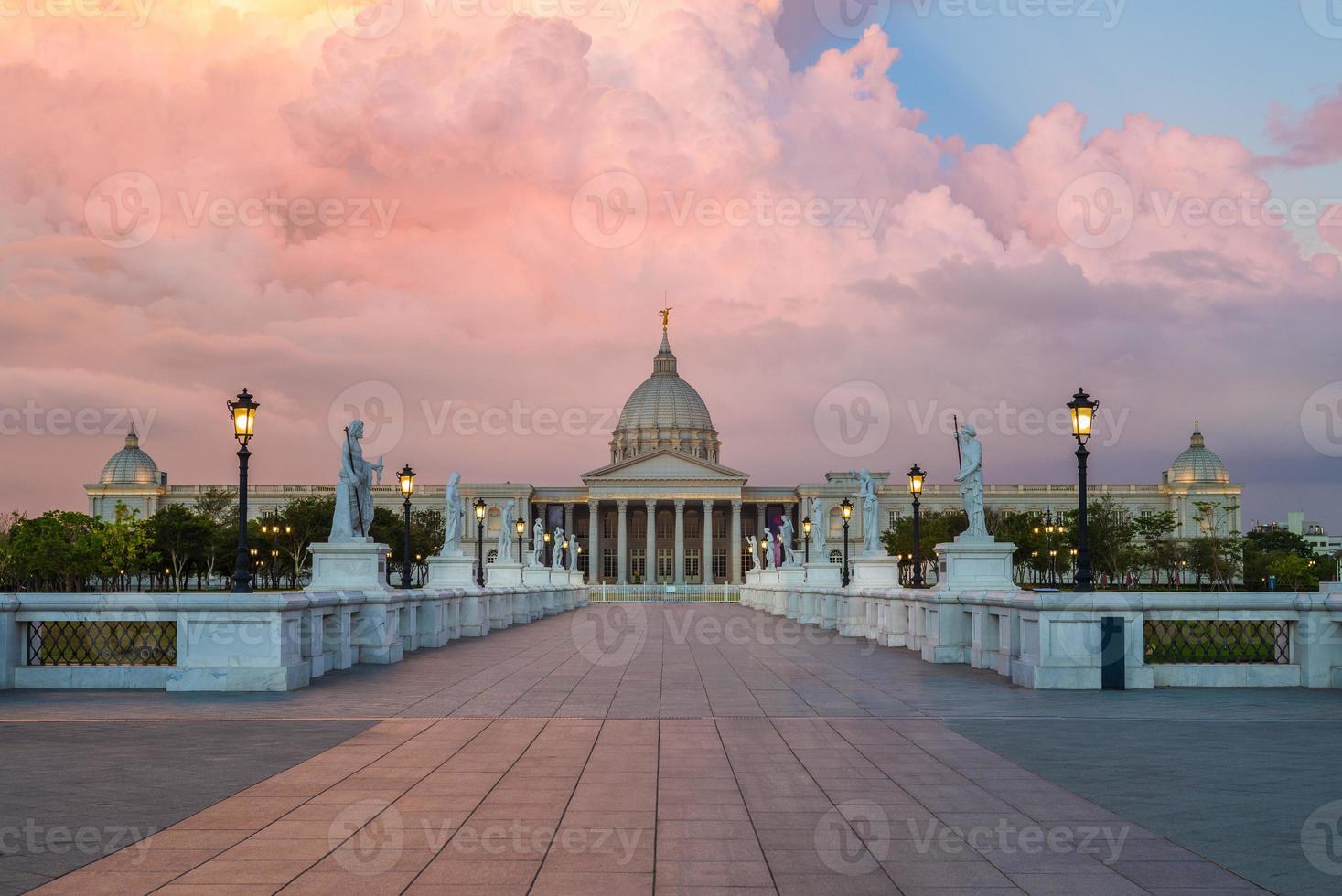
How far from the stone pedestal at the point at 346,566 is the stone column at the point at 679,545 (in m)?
149

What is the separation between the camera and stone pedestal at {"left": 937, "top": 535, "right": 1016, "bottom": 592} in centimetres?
2906

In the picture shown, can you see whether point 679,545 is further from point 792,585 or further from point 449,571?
point 449,571

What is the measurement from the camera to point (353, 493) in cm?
2767

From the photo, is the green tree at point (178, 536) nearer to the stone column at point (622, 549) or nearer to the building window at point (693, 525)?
the stone column at point (622, 549)

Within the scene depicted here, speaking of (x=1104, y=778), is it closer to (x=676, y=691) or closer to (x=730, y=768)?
(x=730, y=768)

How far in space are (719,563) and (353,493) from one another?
540 ft

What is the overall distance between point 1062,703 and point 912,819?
897 cm

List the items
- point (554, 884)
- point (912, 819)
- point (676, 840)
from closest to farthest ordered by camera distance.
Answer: point (554, 884) < point (676, 840) < point (912, 819)

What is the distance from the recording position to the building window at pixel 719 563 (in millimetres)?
190500

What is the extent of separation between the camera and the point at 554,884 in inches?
328

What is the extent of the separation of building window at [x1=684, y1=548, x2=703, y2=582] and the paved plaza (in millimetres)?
167118

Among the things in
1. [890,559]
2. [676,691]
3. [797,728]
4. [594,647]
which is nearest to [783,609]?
[890,559]

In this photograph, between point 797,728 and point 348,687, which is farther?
point 348,687

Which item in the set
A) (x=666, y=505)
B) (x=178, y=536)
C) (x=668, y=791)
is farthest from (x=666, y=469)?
(x=668, y=791)
